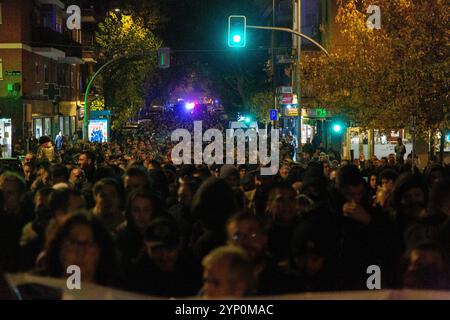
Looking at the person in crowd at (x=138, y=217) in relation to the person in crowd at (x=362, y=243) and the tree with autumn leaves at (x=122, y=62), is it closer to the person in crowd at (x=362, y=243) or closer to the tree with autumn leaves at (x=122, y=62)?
the person in crowd at (x=362, y=243)

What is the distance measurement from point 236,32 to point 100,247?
20.1 metres

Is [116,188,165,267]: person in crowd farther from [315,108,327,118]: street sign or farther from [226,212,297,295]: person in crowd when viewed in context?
[315,108,327,118]: street sign

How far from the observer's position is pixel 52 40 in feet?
155

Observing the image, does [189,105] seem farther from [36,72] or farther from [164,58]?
[164,58]

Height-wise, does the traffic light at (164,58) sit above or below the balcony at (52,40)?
below

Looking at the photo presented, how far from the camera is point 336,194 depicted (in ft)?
25.3

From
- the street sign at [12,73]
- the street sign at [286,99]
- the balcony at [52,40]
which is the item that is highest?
the balcony at [52,40]

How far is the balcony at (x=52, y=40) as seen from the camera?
150 feet

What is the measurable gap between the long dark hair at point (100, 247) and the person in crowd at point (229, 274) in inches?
37.2

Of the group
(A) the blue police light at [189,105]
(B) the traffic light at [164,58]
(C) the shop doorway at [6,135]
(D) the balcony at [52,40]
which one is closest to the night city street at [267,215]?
(B) the traffic light at [164,58]

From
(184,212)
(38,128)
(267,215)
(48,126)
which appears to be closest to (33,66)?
(38,128)

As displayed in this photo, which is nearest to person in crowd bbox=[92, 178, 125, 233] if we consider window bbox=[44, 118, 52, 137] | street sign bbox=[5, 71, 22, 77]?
street sign bbox=[5, 71, 22, 77]

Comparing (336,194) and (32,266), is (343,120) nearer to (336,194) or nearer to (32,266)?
(336,194)

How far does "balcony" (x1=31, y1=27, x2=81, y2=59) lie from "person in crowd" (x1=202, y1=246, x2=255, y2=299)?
43185mm
